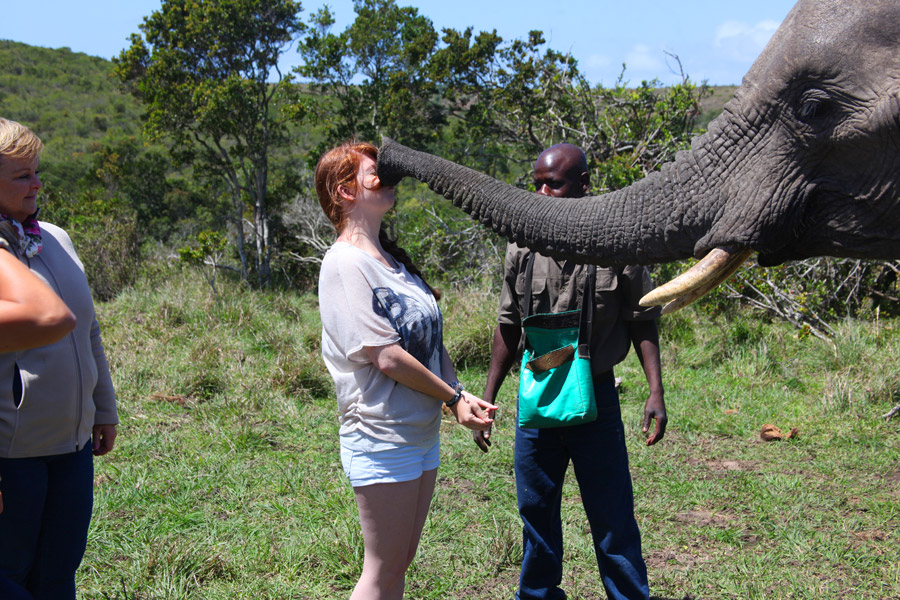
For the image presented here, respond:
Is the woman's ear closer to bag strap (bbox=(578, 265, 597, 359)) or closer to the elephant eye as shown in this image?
bag strap (bbox=(578, 265, 597, 359))

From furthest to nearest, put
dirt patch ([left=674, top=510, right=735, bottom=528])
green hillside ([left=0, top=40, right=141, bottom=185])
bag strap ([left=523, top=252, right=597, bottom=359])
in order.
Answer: green hillside ([left=0, top=40, right=141, bottom=185]) < dirt patch ([left=674, top=510, right=735, bottom=528]) < bag strap ([left=523, top=252, right=597, bottom=359])

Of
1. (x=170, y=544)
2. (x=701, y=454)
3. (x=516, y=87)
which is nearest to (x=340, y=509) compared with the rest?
(x=170, y=544)

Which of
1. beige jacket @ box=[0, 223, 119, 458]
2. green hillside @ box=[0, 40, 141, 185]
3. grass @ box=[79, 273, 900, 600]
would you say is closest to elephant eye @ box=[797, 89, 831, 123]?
grass @ box=[79, 273, 900, 600]

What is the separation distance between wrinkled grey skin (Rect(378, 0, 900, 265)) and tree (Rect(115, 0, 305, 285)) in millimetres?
12213

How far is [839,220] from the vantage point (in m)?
2.39

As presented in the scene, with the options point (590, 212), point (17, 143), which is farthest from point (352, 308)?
point (17, 143)

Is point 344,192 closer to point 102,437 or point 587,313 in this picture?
point 587,313

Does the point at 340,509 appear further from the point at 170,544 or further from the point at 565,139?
the point at 565,139

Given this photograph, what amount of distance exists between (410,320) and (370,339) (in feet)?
0.66

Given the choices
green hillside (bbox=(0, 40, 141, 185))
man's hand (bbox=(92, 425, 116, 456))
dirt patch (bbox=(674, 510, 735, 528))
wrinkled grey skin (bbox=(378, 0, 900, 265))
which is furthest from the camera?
green hillside (bbox=(0, 40, 141, 185))

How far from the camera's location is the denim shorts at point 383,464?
255 cm

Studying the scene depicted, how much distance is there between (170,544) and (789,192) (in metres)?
3.41

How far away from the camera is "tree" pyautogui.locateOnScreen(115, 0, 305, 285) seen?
14.1 m

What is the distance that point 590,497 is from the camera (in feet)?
10.3
